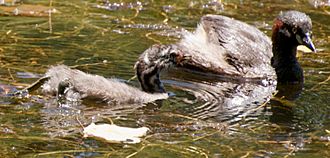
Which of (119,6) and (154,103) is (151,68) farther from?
(119,6)

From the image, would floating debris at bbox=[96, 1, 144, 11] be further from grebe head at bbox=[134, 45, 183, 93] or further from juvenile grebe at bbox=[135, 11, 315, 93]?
grebe head at bbox=[134, 45, 183, 93]

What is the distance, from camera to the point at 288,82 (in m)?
9.86

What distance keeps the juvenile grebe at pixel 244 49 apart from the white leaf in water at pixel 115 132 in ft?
6.12

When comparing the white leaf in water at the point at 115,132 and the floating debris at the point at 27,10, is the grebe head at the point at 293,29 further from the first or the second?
the floating debris at the point at 27,10

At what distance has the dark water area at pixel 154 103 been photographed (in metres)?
7.14

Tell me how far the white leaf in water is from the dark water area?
2.5 inches

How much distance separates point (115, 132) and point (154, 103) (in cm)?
125

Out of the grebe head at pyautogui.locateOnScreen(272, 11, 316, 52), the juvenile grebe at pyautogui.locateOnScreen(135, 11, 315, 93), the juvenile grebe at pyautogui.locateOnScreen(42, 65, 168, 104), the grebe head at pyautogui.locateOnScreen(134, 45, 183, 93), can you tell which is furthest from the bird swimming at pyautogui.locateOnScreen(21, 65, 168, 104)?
the grebe head at pyautogui.locateOnScreen(272, 11, 316, 52)

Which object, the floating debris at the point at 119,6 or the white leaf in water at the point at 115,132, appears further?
the floating debris at the point at 119,6

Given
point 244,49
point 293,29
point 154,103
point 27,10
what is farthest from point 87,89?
point 27,10

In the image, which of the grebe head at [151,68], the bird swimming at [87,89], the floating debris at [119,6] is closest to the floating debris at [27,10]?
the floating debris at [119,6]

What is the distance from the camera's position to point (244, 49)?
1015cm

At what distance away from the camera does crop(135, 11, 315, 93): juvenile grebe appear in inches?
384

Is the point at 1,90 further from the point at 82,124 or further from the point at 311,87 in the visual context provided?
the point at 311,87
